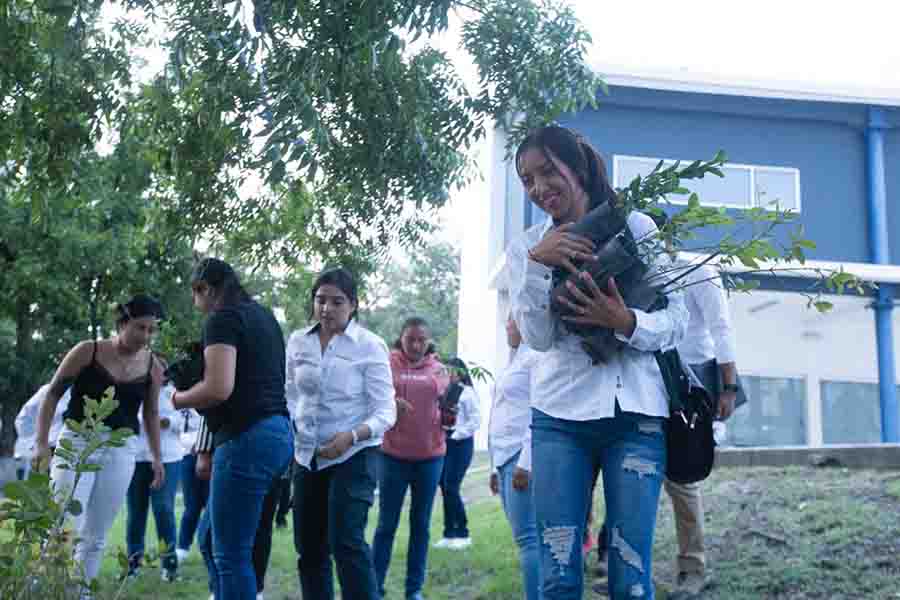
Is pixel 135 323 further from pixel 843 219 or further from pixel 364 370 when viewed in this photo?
pixel 843 219

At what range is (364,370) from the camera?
544 centimetres

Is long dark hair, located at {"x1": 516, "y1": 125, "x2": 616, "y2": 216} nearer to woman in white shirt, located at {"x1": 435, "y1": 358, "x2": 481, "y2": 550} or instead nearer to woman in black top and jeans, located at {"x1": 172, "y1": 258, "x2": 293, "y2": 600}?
woman in black top and jeans, located at {"x1": 172, "y1": 258, "x2": 293, "y2": 600}

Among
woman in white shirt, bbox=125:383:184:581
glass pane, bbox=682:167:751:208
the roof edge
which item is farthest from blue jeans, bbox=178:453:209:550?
glass pane, bbox=682:167:751:208

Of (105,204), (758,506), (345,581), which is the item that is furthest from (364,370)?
(105,204)

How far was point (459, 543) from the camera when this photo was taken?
957cm

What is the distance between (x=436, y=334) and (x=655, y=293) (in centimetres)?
3491

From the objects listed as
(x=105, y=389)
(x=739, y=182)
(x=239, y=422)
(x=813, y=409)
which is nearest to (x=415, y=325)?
(x=105, y=389)

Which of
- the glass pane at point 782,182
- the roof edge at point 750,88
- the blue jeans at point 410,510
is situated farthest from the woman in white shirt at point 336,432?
the glass pane at point 782,182

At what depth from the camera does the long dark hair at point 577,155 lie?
3393 millimetres

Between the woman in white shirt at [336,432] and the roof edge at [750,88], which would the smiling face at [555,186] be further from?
the roof edge at [750,88]

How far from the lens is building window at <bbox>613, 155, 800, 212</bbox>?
53.8 ft

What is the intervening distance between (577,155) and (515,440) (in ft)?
7.07

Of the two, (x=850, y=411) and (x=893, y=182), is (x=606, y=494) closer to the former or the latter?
(x=893, y=182)

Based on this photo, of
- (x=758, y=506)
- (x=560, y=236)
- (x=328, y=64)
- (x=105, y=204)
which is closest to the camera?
(x=560, y=236)
